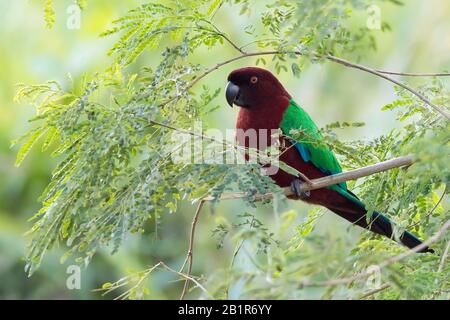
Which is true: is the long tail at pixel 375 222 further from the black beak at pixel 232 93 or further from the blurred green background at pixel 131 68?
the blurred green background at pixel 131 68

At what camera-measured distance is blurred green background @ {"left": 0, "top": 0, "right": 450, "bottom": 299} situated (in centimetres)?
669

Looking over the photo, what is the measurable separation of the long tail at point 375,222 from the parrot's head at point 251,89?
25.5 inches

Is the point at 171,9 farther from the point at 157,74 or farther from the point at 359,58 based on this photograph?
the point at 359,58

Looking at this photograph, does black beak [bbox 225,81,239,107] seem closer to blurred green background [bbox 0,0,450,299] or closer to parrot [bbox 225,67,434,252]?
parrot [bbox 225,67,434,252]

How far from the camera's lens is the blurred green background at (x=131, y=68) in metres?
6.69

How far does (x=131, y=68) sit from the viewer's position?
649 cm

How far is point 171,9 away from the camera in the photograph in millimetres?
2797

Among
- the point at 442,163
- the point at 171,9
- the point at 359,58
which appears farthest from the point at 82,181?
the point at 442,163

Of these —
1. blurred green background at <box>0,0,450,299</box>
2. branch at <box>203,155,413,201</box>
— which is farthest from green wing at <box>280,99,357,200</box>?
blurred green background at <box>0,0,450,299</box>

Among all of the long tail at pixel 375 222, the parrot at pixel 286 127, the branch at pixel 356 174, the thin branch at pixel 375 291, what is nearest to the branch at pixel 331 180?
the branch at pixel 356 174

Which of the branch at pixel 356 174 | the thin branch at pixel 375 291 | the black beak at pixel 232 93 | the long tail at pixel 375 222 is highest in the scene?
the black beak at pixel 232 93

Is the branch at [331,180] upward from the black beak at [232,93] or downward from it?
downward
